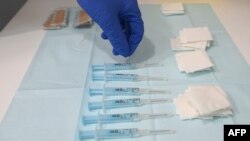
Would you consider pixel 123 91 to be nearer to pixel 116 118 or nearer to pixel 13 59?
pixel 116 118

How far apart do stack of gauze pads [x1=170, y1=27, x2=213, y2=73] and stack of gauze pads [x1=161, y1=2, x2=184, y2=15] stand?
18 cm

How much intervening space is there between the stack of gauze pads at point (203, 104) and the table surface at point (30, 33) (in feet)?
0.80

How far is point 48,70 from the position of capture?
77 cm

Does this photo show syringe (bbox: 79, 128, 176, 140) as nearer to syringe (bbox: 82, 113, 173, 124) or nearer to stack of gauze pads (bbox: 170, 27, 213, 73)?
syringe (bbox: 82, 113, 173, 124)

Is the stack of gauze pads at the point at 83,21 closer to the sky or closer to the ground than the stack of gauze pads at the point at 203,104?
closer to the ground

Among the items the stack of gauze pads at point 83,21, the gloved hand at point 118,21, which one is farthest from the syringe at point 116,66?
the stack of gauze pads at point 83,21

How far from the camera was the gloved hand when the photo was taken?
2.38 feet

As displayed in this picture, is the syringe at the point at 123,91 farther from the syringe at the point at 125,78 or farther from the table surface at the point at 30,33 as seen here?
the table surface at the point at 30,33

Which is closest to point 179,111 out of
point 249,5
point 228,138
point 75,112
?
point 228,138

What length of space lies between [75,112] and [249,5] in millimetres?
829

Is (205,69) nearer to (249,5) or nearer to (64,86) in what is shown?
(64,86)

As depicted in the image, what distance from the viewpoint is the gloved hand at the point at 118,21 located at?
72cm

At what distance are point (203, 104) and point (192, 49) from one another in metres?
0.26

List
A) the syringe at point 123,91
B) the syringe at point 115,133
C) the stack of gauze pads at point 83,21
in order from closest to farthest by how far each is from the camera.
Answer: the syringe at point 115,133
the syringe at point 123,91
the stack of gauze pads at point 83,21
